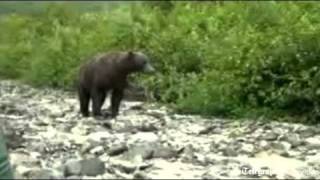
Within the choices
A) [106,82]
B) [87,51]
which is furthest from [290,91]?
[87,51]

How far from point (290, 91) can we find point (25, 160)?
17.9 feet

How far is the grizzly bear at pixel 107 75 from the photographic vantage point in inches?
502

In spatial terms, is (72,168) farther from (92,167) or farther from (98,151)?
(98,151)

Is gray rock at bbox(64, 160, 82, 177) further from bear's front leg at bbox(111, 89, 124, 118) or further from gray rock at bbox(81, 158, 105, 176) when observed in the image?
bear's front leg at bbox(111, 89, 124, 118)

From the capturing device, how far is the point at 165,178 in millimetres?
8211

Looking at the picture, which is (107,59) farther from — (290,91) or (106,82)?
(290,91)

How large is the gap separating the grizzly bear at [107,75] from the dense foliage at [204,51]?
138 centimetres

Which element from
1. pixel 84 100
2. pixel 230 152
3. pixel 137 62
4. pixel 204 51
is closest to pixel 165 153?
pixel 230 152

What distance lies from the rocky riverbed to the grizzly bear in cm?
31

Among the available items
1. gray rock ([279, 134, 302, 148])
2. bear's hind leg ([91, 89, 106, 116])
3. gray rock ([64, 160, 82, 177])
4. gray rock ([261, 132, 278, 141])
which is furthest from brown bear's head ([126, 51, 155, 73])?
gray rock ([64, 160, 82, 177])

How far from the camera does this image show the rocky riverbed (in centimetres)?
839

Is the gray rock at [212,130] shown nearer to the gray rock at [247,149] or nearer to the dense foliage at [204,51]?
the gray rock at [247,149]

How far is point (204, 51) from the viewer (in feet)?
52.5

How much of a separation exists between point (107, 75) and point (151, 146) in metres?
3.58
